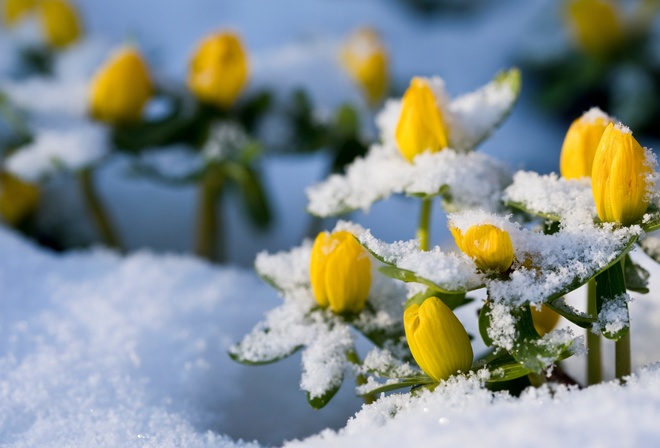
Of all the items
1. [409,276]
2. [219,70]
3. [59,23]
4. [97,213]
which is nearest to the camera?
[409,276]

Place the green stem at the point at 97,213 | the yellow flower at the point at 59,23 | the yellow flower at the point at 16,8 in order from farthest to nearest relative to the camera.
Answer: the yellow flower at the point at 16,8
the yellow flower at the point at 59,23
the green stem at the point at 97,213

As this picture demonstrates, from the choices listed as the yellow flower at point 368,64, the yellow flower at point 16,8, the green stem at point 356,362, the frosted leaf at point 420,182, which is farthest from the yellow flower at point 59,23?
the green stem at point 356,362

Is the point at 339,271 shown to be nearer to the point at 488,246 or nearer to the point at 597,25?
the point at 488,246

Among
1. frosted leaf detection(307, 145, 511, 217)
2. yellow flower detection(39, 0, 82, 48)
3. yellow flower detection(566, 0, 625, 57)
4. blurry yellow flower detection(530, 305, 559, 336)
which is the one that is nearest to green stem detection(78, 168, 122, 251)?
yellow flower detection(39, 0, 82, 48)

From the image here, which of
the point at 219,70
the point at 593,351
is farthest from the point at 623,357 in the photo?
the point at 219,70

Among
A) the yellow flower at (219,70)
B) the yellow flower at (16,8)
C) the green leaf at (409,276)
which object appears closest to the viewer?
the green leaf at (409,276)

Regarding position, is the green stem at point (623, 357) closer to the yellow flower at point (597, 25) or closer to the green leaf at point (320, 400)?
the green leaf at point (320, 400)

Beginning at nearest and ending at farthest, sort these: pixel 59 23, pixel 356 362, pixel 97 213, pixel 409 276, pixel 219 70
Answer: pixel 409 276 < pixel 356 362 < pixel 219 70 < pixel 97 213 < pixel 59 23
